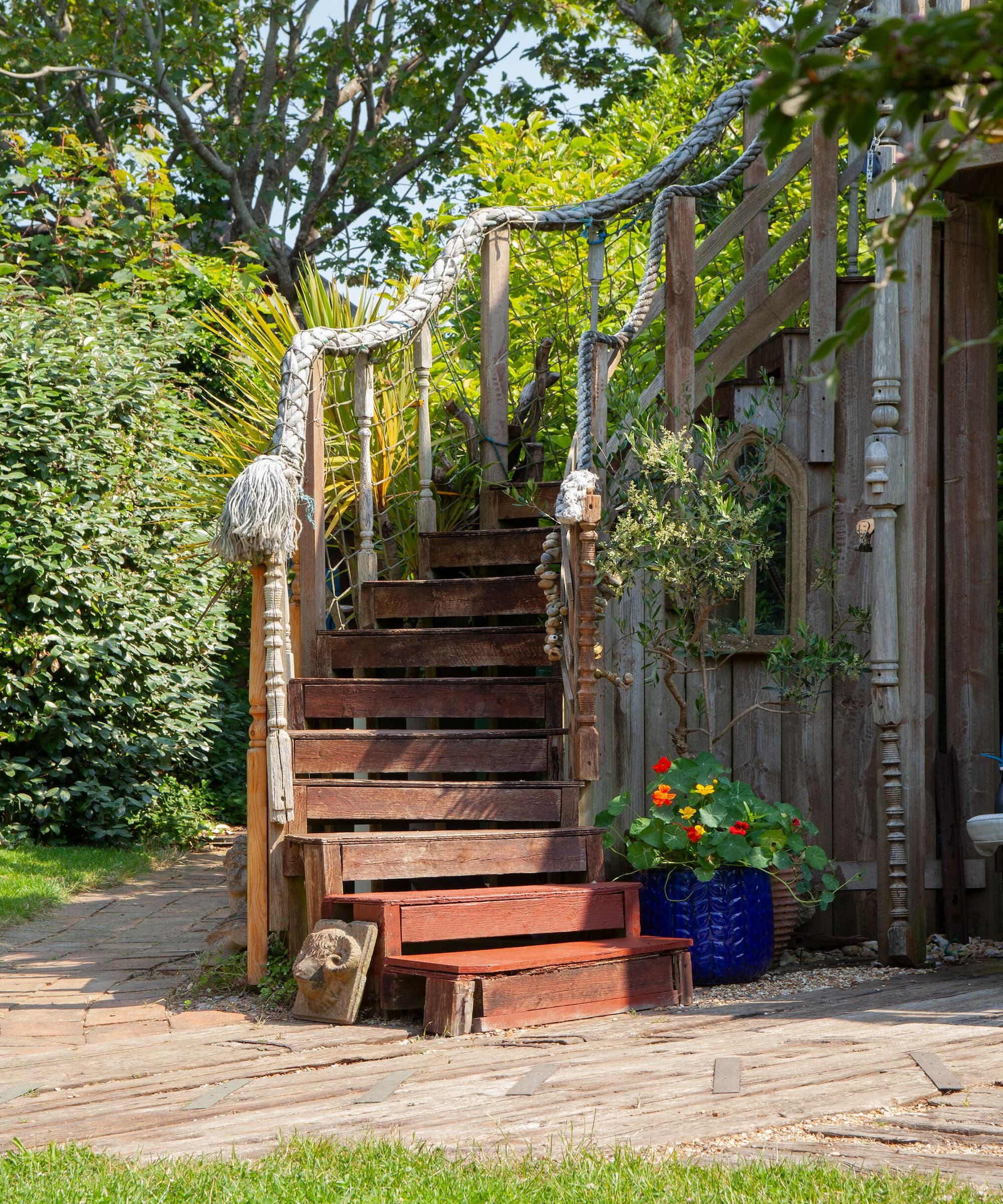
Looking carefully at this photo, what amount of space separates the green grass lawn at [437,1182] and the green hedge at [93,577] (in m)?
5.43

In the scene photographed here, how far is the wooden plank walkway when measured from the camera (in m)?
2.61

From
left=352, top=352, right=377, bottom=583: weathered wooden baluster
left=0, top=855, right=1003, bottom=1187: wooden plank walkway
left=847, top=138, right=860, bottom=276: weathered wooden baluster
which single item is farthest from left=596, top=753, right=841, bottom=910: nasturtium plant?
left=847, top=138, right=860, bottom=276: weathered wooden baluster

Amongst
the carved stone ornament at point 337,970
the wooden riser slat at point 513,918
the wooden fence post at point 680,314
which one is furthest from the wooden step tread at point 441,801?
the wooden fence post at point 680,314

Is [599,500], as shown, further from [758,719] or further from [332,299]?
[332,299]

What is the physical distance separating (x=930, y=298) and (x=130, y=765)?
554cm

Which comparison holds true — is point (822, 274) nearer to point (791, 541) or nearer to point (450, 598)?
point (791, 541)

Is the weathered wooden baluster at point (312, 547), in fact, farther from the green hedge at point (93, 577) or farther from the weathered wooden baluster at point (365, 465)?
the green hedge at point (93, 577)

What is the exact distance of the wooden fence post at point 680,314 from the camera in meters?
5.17

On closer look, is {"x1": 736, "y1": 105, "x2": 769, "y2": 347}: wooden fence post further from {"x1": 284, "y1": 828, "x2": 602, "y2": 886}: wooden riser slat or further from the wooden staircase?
{"x1": 284, "y1": 828, "x2": 602, "y2": 886}: wooden riser slat

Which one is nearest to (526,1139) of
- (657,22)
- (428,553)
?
(428,553)

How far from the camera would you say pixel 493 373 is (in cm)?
631

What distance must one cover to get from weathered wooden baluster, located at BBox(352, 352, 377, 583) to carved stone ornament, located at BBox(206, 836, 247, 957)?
1.40 metres

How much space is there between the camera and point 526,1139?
8.48 ft

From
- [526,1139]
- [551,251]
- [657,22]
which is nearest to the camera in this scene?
[526,1139]
